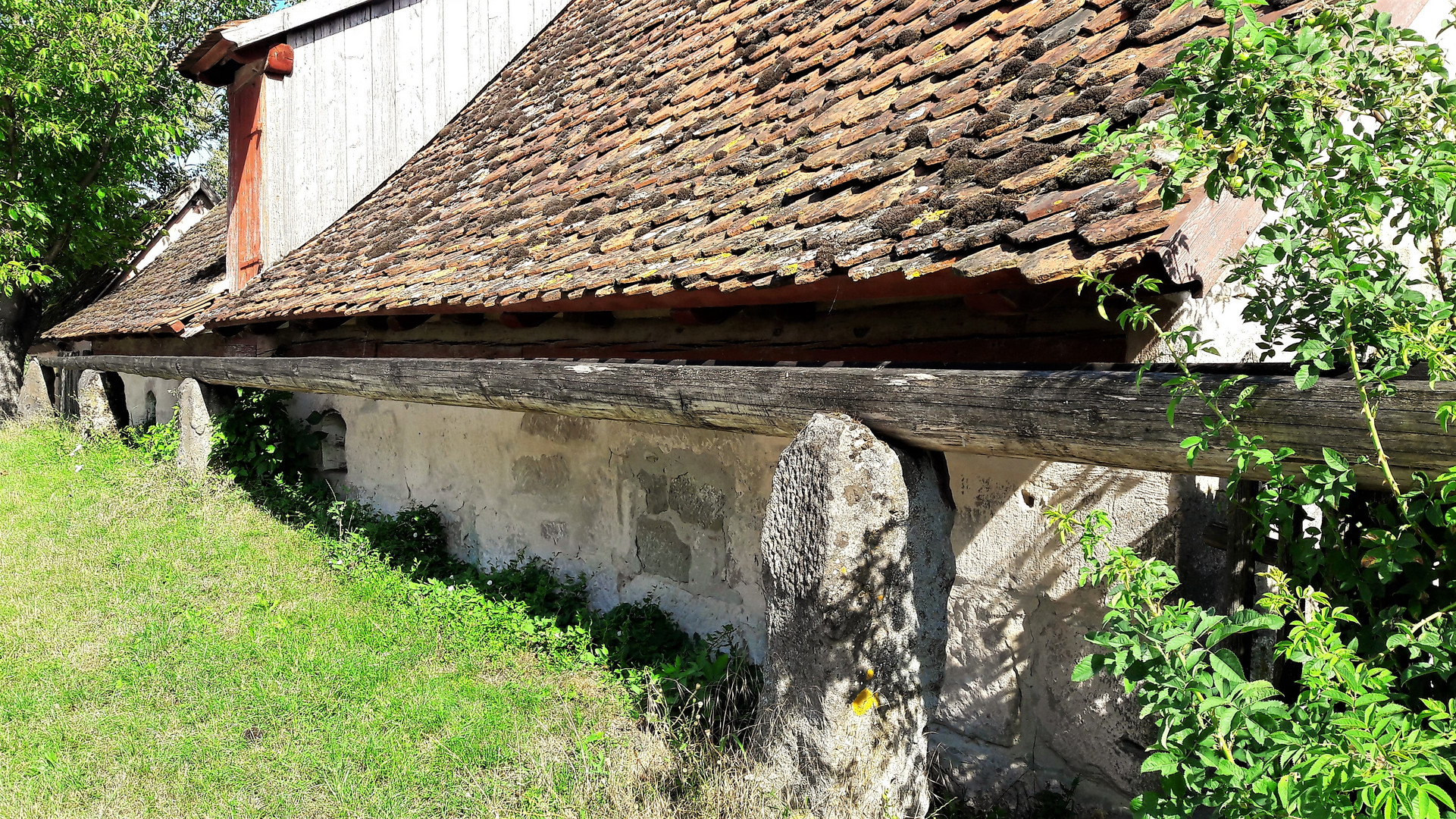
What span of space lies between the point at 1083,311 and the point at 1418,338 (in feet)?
3.28

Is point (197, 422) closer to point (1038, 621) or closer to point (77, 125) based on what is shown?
point (77, 125)

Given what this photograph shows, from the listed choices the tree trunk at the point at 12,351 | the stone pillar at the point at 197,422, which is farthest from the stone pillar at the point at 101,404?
the tree trunk at the point at 12,351

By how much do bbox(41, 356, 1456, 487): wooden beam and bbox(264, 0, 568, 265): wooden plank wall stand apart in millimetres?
4025

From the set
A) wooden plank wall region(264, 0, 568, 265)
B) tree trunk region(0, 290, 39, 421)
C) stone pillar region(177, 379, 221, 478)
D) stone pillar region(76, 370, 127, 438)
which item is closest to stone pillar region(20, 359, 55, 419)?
tree trunk region(0, 290, 39, 421)

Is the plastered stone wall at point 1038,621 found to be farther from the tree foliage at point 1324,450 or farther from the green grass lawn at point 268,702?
the green grass lawn at point 268,702

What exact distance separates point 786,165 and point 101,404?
954 centimetres

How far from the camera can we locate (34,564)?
17.6 ft

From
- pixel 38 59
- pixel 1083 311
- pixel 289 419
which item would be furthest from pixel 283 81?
pixel 1083 311

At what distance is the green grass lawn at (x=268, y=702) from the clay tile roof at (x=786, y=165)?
1552 mm

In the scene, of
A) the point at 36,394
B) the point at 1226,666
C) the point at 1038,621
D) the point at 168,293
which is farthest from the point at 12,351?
the point at 1226,666

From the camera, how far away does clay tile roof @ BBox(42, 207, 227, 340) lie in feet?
25.2

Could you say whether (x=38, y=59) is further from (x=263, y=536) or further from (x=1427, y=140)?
(x=1427, y=140)

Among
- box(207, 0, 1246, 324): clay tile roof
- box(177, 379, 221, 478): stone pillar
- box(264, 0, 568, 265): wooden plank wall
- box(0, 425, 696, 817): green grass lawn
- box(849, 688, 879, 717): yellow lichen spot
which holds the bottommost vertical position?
box(0, 425, 696, 817): green grass lawn

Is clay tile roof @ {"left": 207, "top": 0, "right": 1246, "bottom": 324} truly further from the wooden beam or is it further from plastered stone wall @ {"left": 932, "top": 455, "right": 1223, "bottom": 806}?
plastered stone wall @ {"left": 932, "top": 455, "right": 1223, "bottom": 806}
